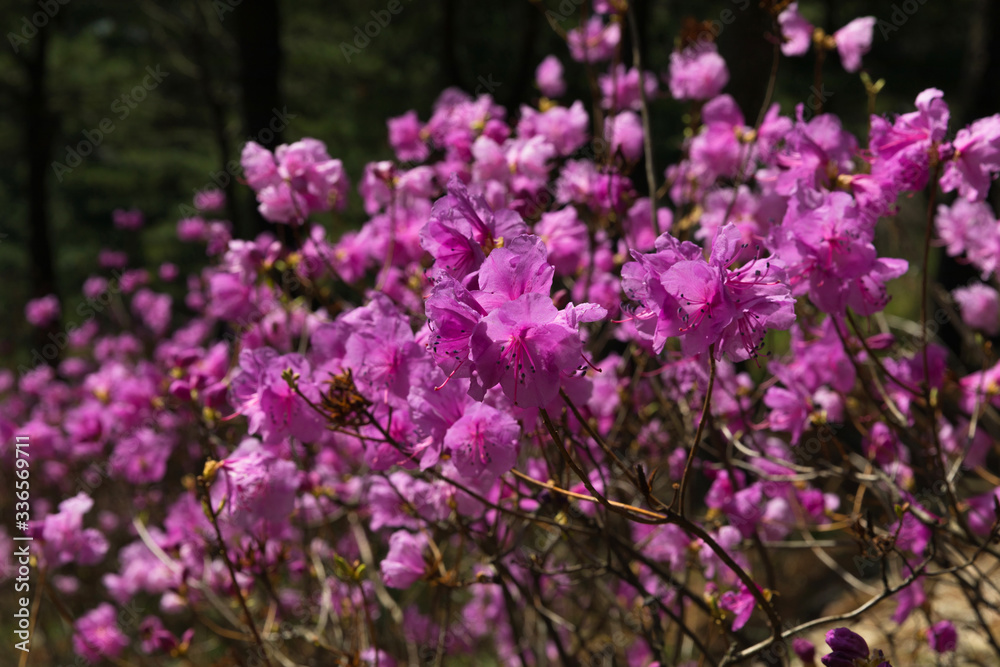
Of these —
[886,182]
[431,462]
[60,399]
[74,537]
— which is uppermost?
[886,182]

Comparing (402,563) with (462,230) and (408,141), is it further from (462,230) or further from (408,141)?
(408,141)

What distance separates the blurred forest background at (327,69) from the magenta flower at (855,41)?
3.42 metres

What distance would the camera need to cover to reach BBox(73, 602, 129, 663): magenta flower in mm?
2688

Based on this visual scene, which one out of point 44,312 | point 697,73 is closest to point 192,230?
point 44,312

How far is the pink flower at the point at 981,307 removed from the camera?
2.54 meters

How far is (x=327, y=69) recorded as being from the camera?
1011 centimetres

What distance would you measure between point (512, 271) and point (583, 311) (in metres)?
0.11

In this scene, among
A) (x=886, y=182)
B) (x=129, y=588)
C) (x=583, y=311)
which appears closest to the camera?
(x=583, y=311)

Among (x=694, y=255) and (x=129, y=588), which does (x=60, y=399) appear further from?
(x=694, y=255)

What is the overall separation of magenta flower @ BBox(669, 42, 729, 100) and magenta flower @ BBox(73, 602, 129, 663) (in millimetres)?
2852

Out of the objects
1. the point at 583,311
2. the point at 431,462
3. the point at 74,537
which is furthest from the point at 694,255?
the point at 74,537

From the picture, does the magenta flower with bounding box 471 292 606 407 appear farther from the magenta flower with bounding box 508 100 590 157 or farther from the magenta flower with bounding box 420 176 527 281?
the magenta flower with bounding box 508 100 590 157

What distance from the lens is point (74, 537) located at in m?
2.13

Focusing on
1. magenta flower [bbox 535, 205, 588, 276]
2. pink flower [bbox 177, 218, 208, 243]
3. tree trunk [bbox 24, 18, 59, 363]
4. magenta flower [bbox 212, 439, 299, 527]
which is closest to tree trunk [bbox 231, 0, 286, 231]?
pink flower [bbox 177, 218, 208, 243]
